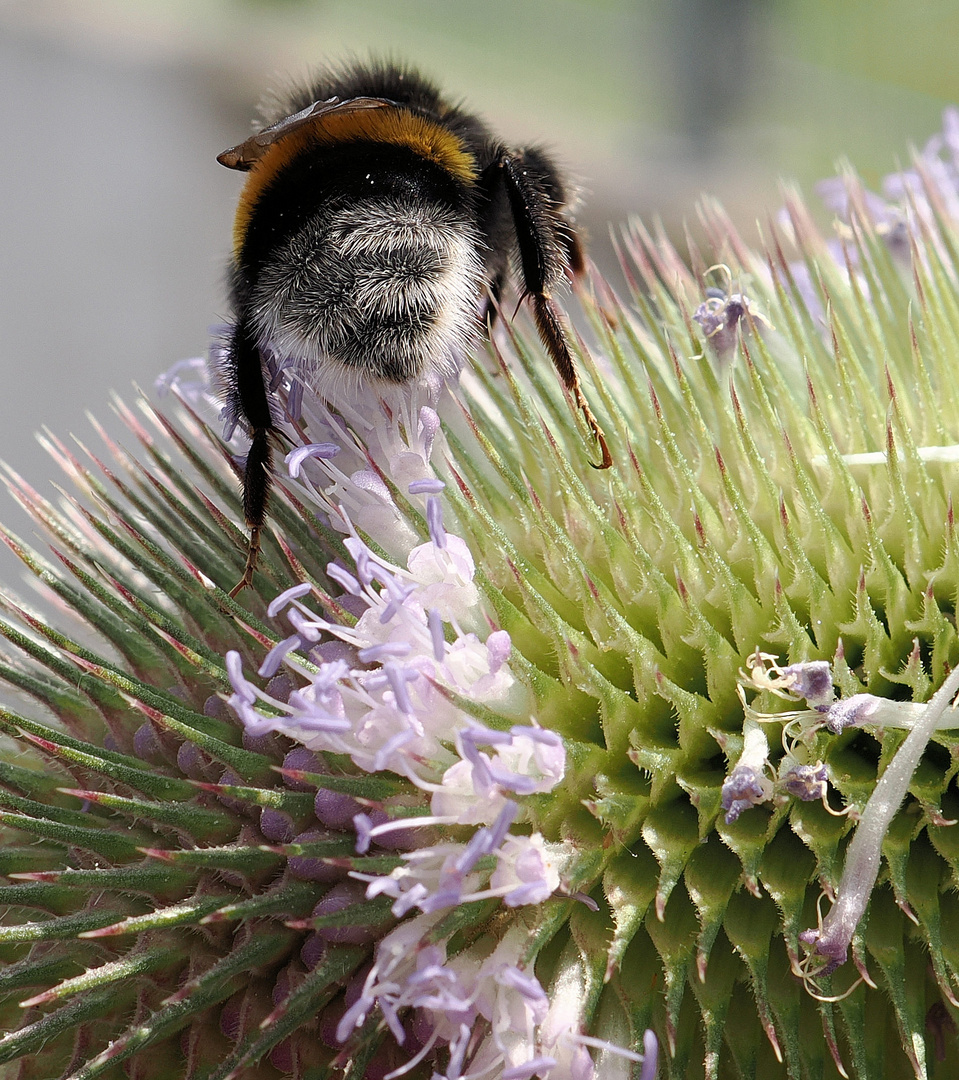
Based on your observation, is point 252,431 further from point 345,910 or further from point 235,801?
point 345,910

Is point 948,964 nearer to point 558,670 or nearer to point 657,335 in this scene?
point 558,670

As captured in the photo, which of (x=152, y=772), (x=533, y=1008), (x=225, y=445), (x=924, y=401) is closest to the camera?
(x=533, y=1008)

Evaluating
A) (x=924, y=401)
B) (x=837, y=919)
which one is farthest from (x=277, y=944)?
(x=924, y=401)

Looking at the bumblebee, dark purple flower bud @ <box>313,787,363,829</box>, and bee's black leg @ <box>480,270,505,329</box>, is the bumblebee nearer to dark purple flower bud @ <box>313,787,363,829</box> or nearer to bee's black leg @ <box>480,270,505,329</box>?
bee's black leg @ <box>480,270,505,329</box>

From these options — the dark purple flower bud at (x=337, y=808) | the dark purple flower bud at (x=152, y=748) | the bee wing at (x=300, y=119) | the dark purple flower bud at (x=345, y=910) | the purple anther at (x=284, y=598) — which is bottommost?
the dark purple flower bud at (x=345, y=910)

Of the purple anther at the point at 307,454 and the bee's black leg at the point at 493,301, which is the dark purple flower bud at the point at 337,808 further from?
the bee's black leg at the point at 493,301

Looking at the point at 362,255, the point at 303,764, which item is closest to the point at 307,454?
the point at 362,255

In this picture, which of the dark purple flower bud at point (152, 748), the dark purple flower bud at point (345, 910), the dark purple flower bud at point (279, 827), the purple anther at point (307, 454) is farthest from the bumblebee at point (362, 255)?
the dark purple flower bud at point (345, 910)
